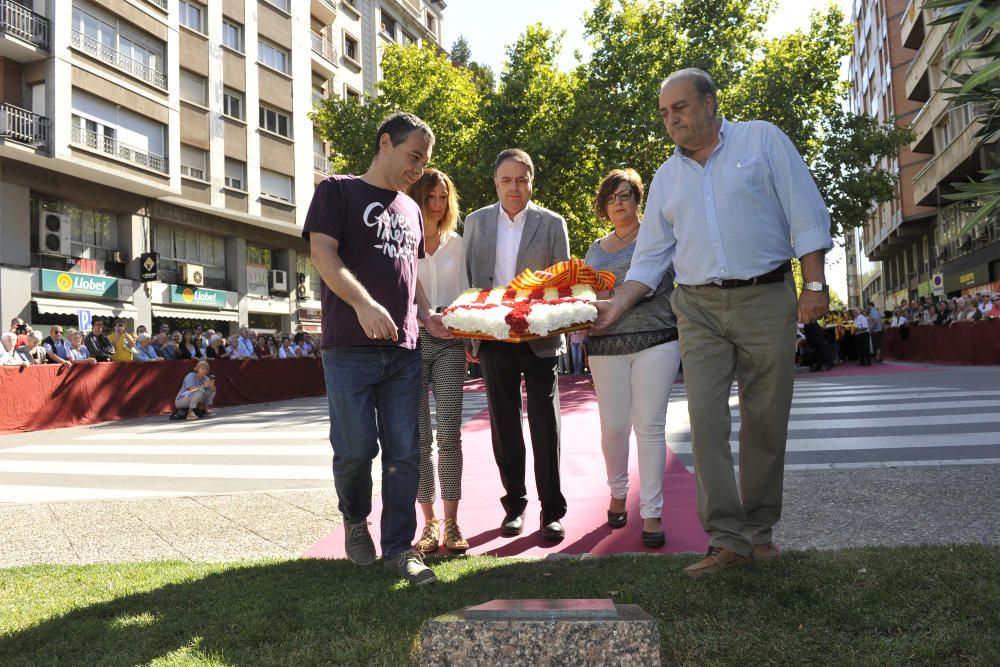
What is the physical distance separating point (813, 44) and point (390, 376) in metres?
23.9

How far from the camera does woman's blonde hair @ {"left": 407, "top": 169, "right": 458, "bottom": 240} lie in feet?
15.0

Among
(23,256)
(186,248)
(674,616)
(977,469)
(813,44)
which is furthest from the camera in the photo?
(186,248)

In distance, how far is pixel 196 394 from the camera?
14.7 metres

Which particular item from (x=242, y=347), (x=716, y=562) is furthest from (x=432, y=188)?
(x=242, y=347)

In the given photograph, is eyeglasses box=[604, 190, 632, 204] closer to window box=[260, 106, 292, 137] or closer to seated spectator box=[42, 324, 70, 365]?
seated spectator box=[42, 324, 70, 365]

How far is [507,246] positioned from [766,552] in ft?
7.44

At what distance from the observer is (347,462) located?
3646 millimetres

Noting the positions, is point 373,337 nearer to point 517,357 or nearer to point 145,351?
point 517,357

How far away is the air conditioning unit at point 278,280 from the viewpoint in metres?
32.5

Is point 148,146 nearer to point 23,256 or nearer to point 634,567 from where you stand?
point 23,256

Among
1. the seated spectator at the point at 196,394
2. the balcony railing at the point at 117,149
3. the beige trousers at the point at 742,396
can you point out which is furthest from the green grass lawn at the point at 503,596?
the balcony railing at the point at 117,149

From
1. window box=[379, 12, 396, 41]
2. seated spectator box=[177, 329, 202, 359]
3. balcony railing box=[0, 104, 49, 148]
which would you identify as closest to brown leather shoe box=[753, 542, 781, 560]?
seated spectator box=[177, 329, 202, 359]

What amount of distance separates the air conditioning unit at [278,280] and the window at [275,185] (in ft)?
10.2

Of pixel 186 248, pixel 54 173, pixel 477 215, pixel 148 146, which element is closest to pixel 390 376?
pixel 477 215
